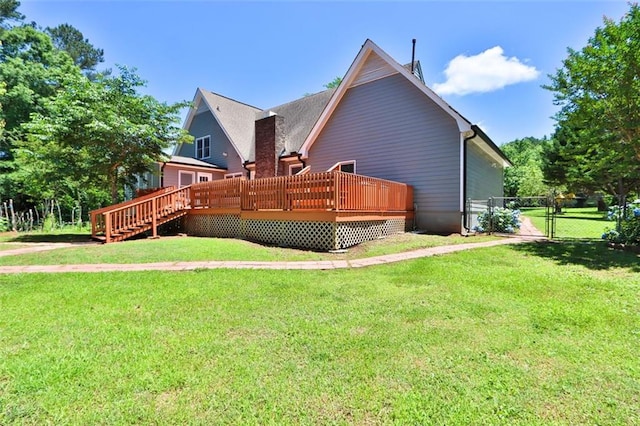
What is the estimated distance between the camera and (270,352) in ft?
9.41

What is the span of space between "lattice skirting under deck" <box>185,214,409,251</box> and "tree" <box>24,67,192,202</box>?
4.06 metres

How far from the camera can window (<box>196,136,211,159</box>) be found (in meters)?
20.6

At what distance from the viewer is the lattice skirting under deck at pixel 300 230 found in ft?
28.7

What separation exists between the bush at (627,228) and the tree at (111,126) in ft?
52.4

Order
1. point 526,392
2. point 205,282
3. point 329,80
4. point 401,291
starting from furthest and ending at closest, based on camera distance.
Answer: point 329,80, point 205,282, point 401,291, point 526,392

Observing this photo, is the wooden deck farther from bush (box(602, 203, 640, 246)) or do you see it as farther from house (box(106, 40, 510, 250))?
bush (box(602, 203, 640, 246))

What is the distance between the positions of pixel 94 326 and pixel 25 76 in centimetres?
2740

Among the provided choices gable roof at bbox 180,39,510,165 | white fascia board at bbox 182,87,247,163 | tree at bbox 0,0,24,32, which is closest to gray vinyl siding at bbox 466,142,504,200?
gable roof at bbox 180,39,510,165

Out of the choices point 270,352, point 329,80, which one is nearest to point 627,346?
point 270,352

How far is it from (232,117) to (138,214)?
37.3ft

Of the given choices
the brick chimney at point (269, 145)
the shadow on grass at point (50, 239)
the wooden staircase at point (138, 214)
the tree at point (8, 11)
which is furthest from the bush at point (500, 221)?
the tree at point (8, 11)

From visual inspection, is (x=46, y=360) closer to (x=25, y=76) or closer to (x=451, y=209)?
(x=451, y=209)

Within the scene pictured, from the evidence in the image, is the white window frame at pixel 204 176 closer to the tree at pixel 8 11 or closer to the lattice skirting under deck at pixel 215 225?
the lattice skirting under deck at pixel 215 225

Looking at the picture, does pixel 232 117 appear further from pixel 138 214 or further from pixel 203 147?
pixel 138 214
